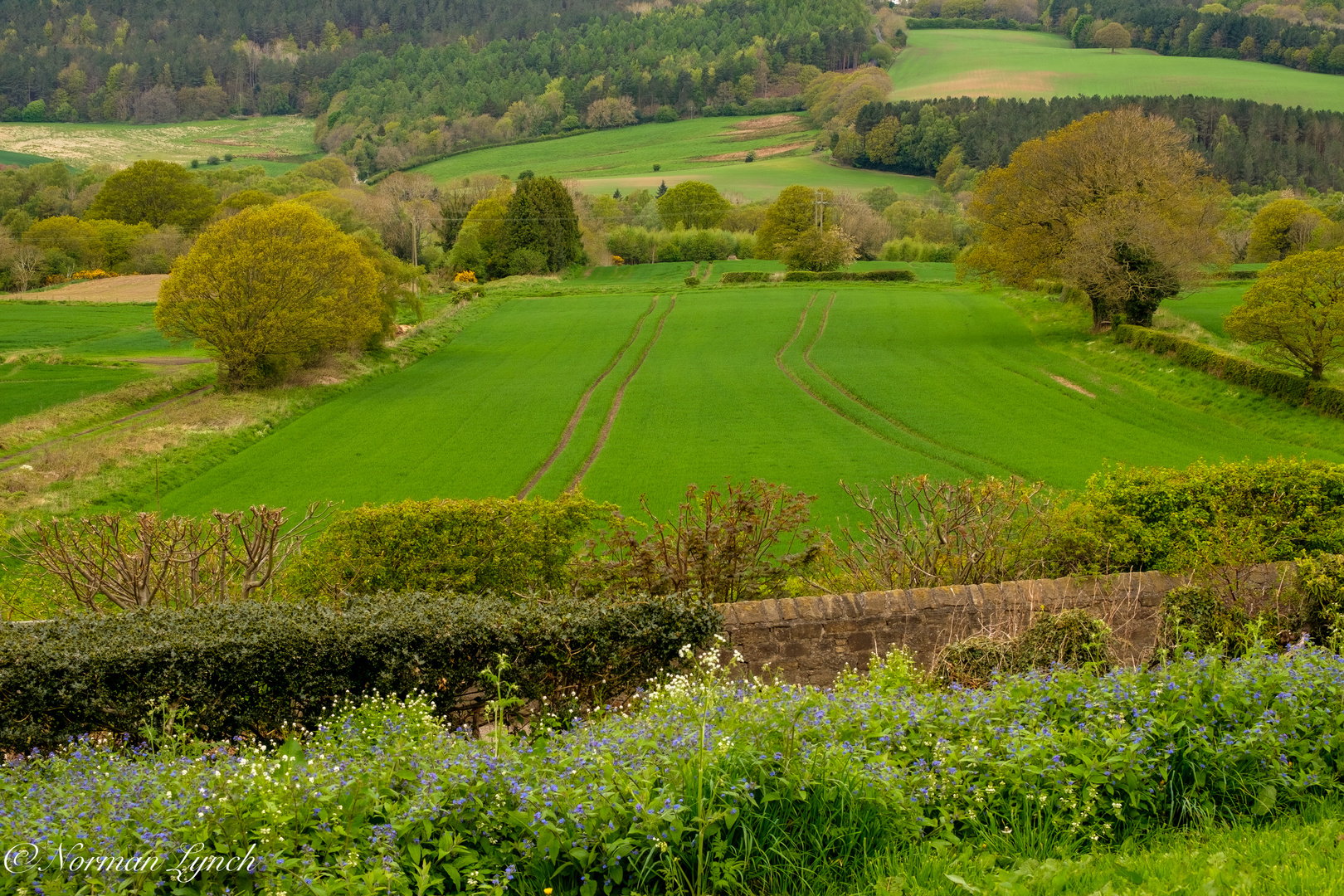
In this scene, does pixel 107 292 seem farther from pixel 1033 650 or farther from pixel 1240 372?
pixel 1033 650

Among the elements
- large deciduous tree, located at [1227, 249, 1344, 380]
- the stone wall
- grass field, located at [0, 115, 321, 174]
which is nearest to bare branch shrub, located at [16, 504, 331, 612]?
the stone wall

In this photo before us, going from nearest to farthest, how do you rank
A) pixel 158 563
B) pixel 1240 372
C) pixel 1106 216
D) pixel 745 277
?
pixel 158 563 → pixel 1240 372 → pixel 1106 216 → pixel 745 277

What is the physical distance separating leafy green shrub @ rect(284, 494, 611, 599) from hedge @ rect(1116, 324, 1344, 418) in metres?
29.9

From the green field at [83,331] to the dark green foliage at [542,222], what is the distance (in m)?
32.6

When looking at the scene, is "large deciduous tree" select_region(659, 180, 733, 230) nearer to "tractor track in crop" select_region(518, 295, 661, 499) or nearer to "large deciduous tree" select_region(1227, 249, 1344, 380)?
"tractor track in crop" select_region(518, 295, 661, 499)

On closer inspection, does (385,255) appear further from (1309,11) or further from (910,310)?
(1309,11)

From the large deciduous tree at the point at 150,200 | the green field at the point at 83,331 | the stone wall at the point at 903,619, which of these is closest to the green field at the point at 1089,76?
the large deciduous tree at the point at 150,200

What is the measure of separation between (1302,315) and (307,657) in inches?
1475

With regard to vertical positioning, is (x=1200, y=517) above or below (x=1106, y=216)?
below

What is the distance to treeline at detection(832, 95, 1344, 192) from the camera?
382 feet

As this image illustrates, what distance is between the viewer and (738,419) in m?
36.3

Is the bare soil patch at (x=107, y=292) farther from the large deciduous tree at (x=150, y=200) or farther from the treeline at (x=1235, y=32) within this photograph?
the treeline at (x=1235, y=32)

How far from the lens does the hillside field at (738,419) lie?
94.4 feet

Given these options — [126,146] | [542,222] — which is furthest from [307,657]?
[126,146]
